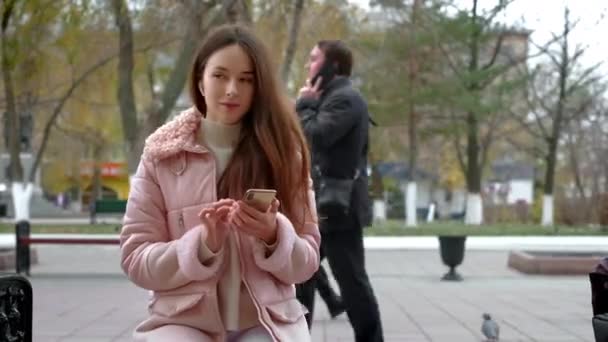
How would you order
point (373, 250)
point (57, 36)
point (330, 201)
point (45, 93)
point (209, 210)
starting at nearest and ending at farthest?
point (209, 210), point (330, 201), point (373, 250), point (57, 36), point (45, 93)

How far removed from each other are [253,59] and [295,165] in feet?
1.21

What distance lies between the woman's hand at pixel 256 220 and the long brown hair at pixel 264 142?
210mm

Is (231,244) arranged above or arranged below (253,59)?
below

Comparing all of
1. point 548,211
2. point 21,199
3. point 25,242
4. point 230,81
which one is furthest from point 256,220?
point 548,211

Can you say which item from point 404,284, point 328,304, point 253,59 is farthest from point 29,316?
point 404,284

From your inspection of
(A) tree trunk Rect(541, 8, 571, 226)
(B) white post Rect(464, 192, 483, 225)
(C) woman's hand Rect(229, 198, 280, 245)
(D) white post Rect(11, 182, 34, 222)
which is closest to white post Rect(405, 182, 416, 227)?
(B) white post Rect(464, 192, 483, 225)

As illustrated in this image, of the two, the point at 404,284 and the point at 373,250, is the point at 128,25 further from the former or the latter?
the point at 404,284

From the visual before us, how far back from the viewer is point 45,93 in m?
29.7

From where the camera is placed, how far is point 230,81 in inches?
118

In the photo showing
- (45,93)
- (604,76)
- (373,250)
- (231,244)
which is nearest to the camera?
(231,244)

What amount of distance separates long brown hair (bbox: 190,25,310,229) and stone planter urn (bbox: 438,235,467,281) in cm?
944

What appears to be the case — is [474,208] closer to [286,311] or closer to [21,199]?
[21,199]

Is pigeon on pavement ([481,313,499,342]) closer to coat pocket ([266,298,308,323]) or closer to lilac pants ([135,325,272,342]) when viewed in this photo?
coat pocket ([266,298,308,323])

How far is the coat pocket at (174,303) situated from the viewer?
9.31ft
